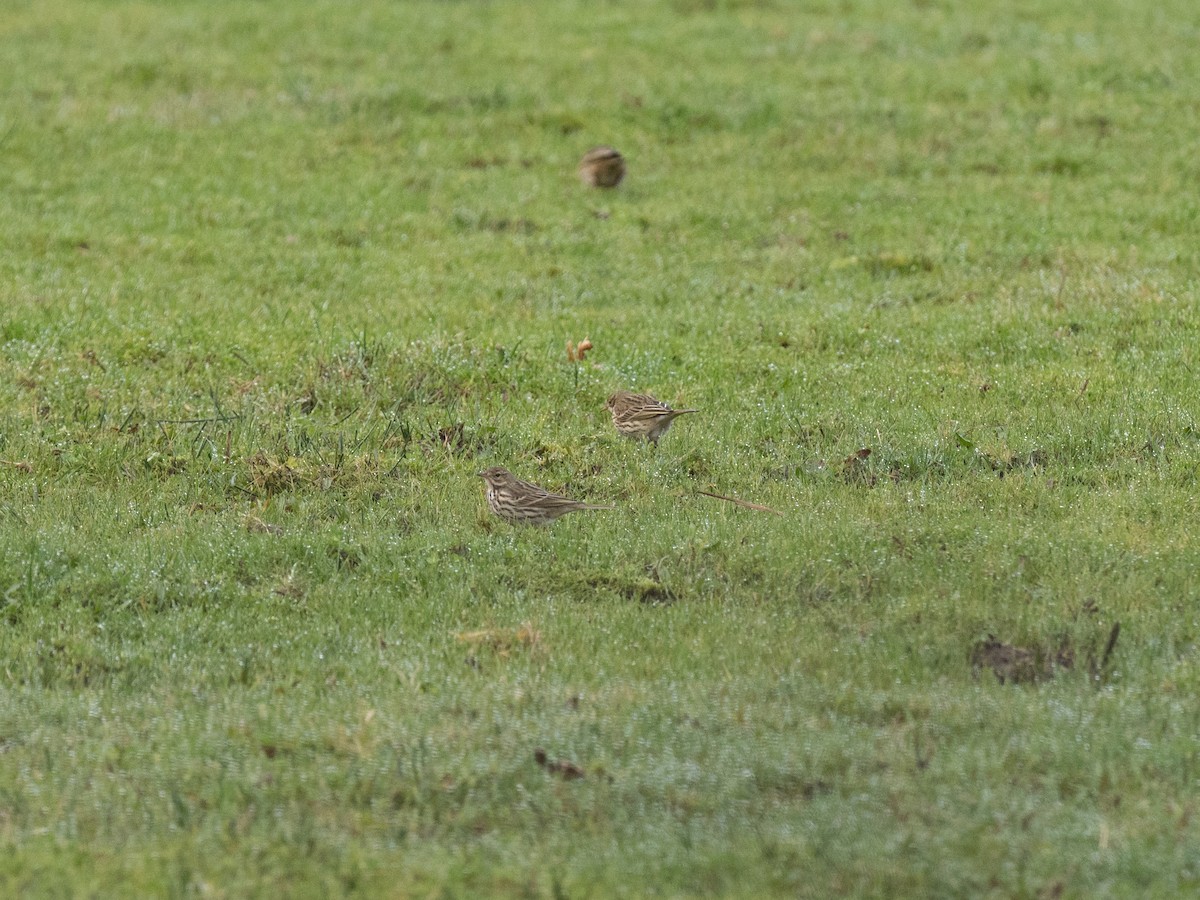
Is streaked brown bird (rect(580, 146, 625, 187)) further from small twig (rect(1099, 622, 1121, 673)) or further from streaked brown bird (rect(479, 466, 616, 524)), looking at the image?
small twig (rect(1099, 622, 1121, 673))

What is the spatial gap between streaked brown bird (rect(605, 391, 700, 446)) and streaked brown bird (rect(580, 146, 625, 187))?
760 centimetres

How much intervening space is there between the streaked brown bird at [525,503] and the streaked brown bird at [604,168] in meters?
9.48

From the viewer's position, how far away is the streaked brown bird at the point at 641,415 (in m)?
12.1

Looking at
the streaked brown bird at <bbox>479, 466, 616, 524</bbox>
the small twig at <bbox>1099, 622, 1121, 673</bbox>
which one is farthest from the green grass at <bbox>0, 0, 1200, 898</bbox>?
the streaked brown bird at <bbox>479, 466, 616, 524</bbox>

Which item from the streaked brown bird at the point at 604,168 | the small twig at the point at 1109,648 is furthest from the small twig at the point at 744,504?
the streaked brown bird at the point at 604,168

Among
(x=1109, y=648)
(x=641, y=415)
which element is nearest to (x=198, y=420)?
(x=641, y=415)

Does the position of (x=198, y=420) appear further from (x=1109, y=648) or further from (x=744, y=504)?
(x=1109, y=648)

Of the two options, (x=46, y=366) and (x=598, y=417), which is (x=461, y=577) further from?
(x=46, y=366)

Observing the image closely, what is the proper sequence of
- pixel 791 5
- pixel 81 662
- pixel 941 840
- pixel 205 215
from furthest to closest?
pixel 791 5
pixel 205 215
pixel 81 662
pixel 941 840

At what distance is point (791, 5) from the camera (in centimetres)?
2759

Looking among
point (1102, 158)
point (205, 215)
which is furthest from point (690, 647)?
point (1102, 158)

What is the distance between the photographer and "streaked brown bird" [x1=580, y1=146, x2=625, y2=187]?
19625 millimetres

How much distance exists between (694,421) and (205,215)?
787cm

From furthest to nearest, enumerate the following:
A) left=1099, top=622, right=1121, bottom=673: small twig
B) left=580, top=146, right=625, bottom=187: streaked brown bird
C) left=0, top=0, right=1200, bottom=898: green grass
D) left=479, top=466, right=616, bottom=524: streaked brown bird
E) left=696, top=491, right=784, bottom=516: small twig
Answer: left=580, top=146, right=625, bottom=187: streaked brown bird → left=696, top=491, right=784, bottom=516: small twig → left=479, top=466, right=616, bottom=524: streaked brown bird → left=1099, top=622, right=1121, bottom=673: small twig → left=0, top=0, right=1200, bottom=898: green grass
